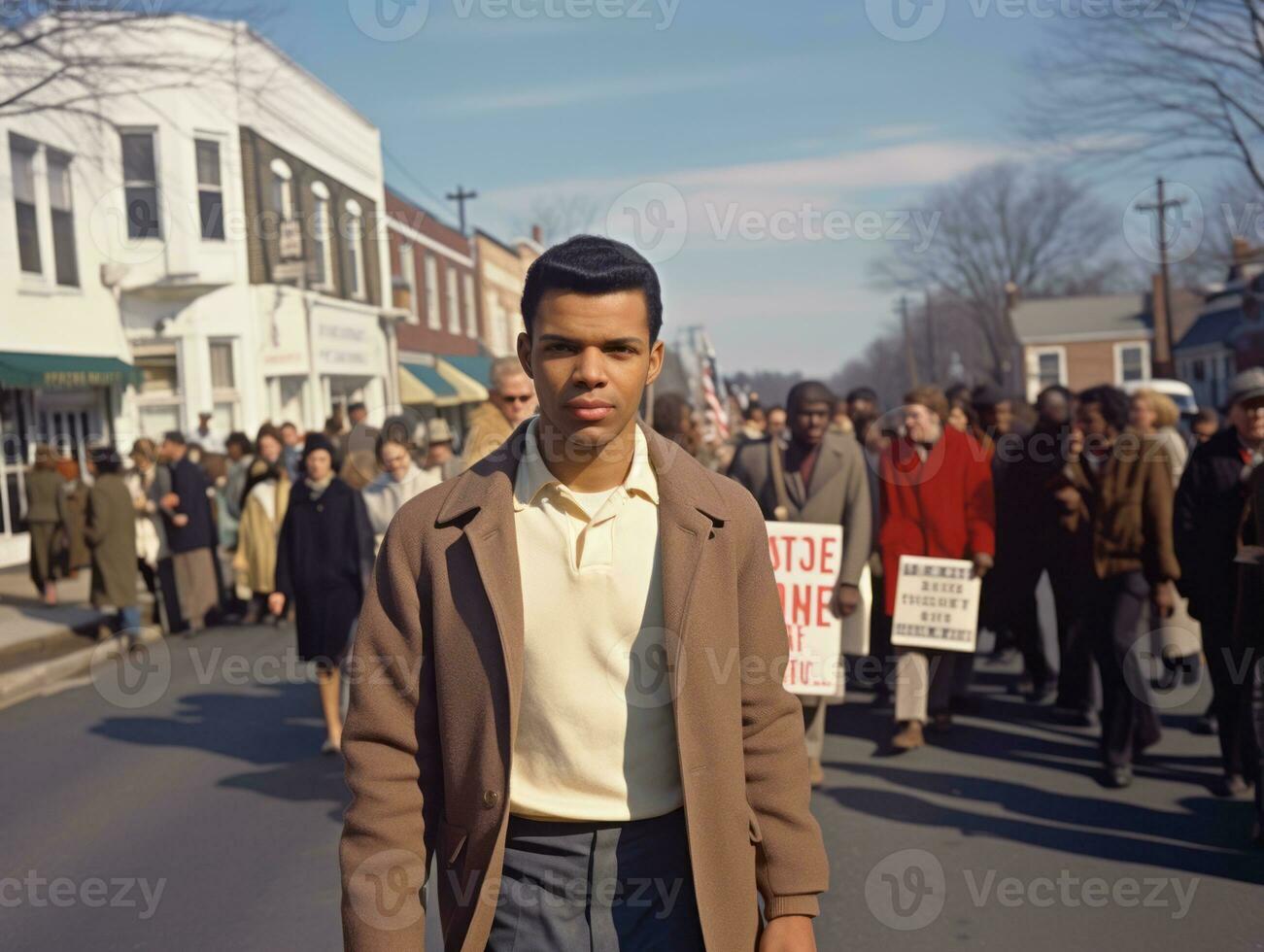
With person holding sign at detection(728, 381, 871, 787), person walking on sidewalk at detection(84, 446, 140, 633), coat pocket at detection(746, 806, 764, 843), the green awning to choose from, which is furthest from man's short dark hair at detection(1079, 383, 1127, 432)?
the green awning

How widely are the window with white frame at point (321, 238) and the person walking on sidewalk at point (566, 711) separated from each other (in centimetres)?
2892

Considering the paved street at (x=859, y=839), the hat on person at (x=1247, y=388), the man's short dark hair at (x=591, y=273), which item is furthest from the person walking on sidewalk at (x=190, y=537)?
the man's short dark hair at (x=591, y=273)

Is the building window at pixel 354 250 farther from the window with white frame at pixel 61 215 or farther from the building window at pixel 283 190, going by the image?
the window with white frame at pixel 61 215

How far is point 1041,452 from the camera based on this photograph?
30.2 feet

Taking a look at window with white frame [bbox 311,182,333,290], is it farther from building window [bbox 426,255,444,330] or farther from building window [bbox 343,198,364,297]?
building window [bbox 426,255,444,330]

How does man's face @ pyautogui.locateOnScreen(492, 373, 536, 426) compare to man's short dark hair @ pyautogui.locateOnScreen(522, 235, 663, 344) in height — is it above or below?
below

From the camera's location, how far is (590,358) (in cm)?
242

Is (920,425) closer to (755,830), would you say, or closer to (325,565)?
(325,565)

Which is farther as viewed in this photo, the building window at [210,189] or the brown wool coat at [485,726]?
the building window at [210,189]

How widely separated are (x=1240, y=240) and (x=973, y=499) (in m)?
59.5

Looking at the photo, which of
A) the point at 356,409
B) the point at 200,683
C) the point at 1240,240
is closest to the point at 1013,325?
the point at 1240,240

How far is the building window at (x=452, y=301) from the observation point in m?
44.2

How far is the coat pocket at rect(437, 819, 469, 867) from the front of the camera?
2.44 meters

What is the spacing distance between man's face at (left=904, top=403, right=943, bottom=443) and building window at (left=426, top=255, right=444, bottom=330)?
3386 centimetres
